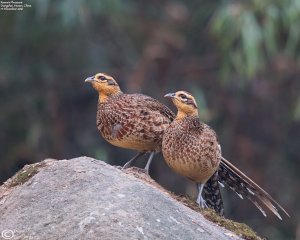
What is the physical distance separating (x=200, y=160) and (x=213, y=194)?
1.56 ft

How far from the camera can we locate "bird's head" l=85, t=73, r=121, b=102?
8773 mm

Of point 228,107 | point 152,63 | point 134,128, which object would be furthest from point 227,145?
Answer: point 134,128

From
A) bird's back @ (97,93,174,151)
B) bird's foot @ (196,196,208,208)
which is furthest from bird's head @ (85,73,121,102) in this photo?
bird's foot @ (196,196,208,208)

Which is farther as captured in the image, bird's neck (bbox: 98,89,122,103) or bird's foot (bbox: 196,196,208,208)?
bird's neck (bbox: 98,89,122,103)

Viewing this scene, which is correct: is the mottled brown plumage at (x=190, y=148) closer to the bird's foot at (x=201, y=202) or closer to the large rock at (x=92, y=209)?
the bird's foot at (x=201, y=202)

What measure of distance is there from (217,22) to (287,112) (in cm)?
371

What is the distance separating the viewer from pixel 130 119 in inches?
336

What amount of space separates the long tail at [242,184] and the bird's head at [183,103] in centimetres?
44

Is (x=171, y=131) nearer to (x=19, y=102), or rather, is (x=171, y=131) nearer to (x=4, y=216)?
(x=4, y=216)

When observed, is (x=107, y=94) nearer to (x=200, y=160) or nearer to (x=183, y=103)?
(x=183, y=103)

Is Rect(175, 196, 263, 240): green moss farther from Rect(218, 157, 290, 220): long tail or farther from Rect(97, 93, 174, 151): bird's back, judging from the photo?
Rect(97, 93, 174, 151): bird's back

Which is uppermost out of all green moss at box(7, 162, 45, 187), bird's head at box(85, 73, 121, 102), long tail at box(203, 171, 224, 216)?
bird's head at box(85, 73, 121, 102)

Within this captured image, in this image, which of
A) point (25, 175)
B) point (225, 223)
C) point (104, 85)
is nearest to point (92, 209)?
point (25, 175)

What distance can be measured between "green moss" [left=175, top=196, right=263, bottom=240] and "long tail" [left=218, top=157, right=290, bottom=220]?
25.2 inches
